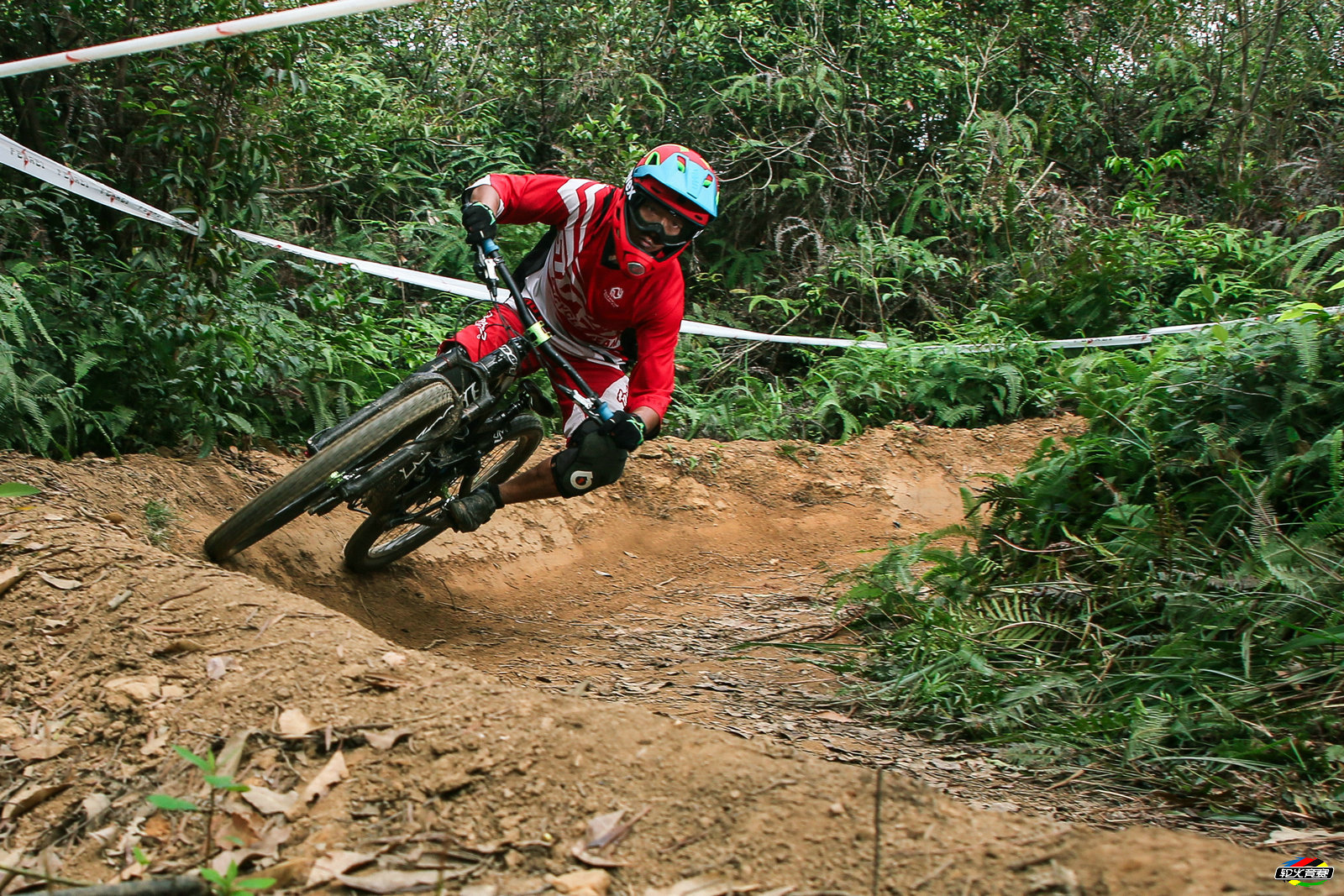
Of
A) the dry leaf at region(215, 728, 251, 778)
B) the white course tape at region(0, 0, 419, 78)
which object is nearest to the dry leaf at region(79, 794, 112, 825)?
the dry leaf at region(215, 728, 251, 778)

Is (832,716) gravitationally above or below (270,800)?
below

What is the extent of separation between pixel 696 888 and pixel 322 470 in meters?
2.49

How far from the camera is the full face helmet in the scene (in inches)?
175

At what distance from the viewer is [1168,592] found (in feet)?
12.1

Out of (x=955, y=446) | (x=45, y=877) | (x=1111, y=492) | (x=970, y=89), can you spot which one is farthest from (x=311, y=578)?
(x=970, y=89)

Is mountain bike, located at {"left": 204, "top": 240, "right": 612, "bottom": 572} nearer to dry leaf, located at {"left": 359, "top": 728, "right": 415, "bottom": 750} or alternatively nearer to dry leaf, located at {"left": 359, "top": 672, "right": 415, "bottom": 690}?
dry leaf, located at {"left": 359, "top": 672, "right": 415, "bottom": 690}

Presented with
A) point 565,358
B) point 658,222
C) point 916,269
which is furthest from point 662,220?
point 916,269

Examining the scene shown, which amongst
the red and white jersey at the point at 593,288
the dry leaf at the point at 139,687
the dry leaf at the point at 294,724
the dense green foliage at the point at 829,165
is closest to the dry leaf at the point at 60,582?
the dry leaf at the point at 139,687

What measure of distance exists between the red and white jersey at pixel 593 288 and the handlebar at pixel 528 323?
1.19 feet

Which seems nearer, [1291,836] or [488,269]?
[1291,836]

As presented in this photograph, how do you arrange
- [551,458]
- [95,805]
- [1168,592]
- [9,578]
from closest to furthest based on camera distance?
[95,805]
[9,578]
[1168,592]
[551,458]

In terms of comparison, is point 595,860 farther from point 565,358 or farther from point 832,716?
point 565,358

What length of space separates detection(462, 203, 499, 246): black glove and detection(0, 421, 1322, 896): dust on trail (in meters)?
1.79

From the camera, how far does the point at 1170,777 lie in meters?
2.93
